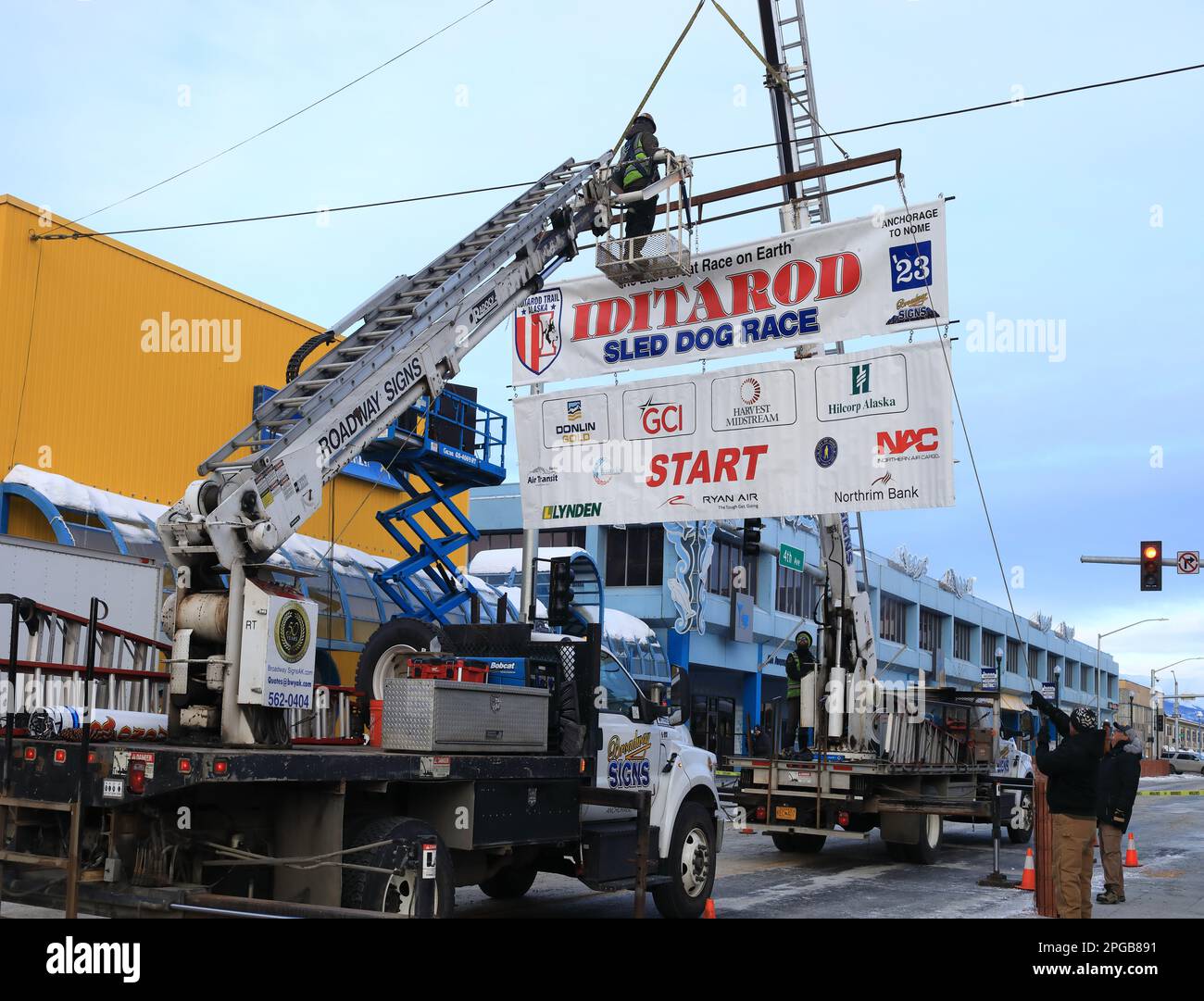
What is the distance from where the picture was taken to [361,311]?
11.4m

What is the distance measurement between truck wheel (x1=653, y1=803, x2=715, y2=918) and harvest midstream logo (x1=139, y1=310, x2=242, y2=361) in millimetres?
14602

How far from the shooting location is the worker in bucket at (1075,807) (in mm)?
10336

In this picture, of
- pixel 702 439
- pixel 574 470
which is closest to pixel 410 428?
pixel 574 470

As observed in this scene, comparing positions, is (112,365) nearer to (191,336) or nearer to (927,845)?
(191,336)

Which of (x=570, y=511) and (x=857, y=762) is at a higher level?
(x=570, y=511)

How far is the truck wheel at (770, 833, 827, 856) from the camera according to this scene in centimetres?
1778

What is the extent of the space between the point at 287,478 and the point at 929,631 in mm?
60693

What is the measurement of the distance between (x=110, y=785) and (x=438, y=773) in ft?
7.32

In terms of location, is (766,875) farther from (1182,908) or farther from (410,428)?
(410,428)

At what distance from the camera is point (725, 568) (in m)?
44.7

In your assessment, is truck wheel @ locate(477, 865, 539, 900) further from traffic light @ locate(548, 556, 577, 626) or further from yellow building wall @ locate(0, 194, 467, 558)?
yellow building wall @ locate(0, 194, 467, 558)

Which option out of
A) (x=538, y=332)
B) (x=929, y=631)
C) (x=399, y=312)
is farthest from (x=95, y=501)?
(x=929, y=631)

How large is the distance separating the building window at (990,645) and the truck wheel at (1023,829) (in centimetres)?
5570

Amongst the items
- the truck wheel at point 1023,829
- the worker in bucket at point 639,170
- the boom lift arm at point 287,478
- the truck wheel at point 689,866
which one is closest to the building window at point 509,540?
the truck wheel at point 1023,829
